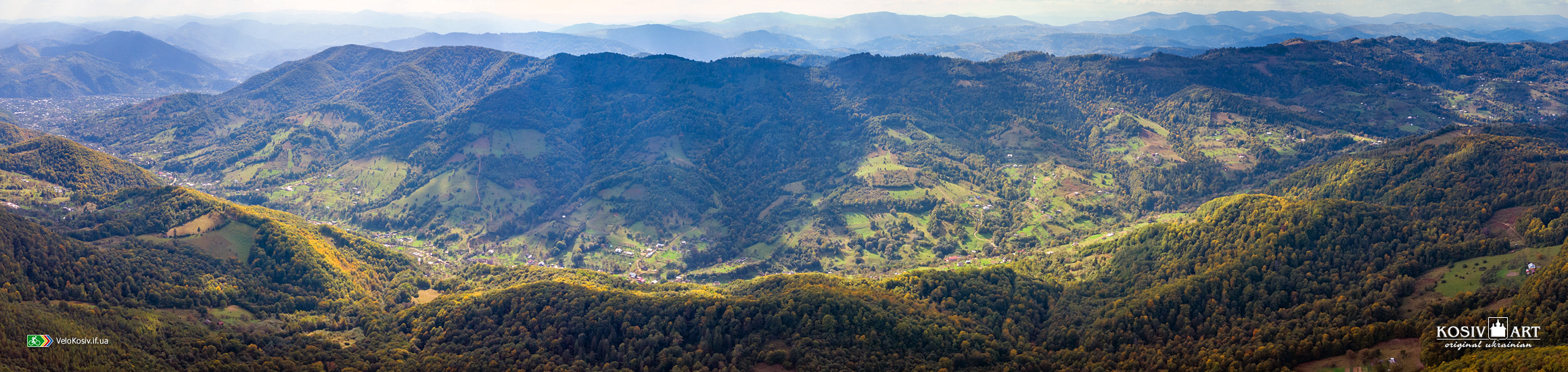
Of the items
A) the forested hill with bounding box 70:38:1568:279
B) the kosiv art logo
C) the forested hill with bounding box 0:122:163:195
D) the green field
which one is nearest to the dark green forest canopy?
the kosiv art logo

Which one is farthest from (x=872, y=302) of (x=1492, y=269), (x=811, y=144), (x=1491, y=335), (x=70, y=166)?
(x=70, y=166)

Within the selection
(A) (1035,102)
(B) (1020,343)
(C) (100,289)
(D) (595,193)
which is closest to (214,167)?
(D) (595,193)

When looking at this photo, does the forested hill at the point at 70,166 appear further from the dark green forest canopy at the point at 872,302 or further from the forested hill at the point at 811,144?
the dark green forest canopy at the point at 872,302

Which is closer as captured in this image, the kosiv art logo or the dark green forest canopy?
the kosiv art logo

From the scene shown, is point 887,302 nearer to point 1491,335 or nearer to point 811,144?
point 1491,335

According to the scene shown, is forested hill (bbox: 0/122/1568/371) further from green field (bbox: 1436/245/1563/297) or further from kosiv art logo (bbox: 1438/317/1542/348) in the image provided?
kosiv art logo (bbox: 1438/317/1542/348)

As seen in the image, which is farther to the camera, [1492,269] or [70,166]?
[70,166]

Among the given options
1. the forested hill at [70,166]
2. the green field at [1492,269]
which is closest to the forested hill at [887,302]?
the green field at [1492,269]
